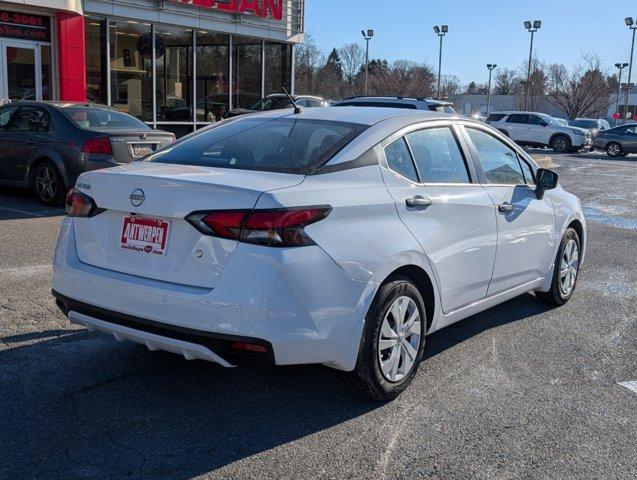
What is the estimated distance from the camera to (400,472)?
3.34 m

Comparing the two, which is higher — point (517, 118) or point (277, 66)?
point (277, 66)

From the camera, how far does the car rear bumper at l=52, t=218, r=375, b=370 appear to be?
11.2 ft

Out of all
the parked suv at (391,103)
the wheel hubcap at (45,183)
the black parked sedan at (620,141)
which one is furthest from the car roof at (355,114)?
the black parked sedan at (620,141)

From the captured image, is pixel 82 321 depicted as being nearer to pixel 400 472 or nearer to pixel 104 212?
pixel 104 212

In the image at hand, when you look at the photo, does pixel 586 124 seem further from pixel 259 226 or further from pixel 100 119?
pixel 259 226

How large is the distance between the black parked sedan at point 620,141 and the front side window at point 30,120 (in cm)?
2792

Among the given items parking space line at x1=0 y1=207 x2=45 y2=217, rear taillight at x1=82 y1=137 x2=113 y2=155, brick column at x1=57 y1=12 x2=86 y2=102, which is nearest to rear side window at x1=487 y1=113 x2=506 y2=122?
brick column at x1=57 y1=12 x2=86 y2=102

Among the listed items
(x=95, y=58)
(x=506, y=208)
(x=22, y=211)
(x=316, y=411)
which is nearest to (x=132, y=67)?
(x=95, y=58)

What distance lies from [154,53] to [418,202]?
18.0 meters

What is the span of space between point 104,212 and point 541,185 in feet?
11.3

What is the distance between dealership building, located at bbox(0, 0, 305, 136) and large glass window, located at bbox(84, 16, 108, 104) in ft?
0.09

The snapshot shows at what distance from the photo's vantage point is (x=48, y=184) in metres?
10.5

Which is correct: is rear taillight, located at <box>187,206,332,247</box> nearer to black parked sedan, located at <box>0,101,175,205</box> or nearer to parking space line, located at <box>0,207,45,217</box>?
black parked sedan, located at <box>0,101,175,205</box>

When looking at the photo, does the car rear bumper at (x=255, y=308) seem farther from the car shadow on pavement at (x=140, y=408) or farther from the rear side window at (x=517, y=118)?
the rear side window at (x=517, y=118)
